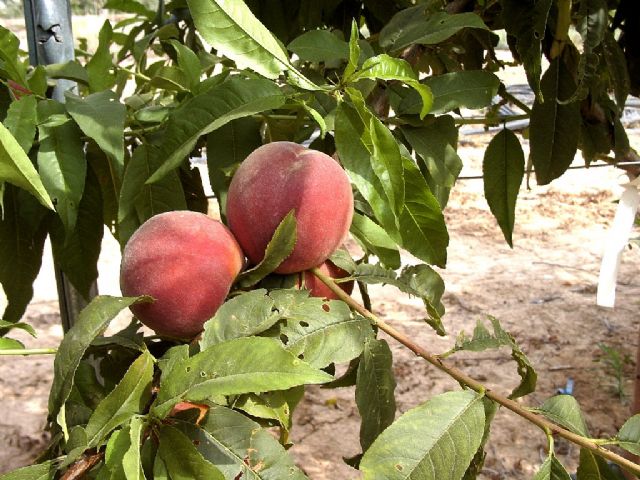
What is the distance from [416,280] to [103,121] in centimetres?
35

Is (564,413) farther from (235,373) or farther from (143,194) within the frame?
(143,194)

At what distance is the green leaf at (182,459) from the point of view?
0.46 meters

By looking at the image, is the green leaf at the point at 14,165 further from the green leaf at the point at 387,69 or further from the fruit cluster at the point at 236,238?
the green leaf at the point at 387,69

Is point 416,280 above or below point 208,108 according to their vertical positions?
below

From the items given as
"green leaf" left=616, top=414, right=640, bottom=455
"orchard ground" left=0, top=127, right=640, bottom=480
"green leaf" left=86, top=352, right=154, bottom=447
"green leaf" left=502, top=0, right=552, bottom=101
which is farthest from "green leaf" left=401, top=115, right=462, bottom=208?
"orchard ground" left=0, top=127, right=640, bottom=480

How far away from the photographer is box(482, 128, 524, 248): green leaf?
941 millimetres

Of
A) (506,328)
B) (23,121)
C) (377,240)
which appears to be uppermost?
(23,121)

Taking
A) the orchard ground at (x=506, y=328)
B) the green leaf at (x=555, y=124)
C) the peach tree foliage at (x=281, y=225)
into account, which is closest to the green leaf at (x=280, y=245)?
the peach tree foliage at (x=281, y=225)

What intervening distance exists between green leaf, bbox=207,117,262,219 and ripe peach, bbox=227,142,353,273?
102 millimetres

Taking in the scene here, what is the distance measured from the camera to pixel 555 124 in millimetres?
944

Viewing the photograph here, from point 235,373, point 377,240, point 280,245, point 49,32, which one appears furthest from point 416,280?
point 49,32

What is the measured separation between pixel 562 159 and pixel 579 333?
2465 millimetres

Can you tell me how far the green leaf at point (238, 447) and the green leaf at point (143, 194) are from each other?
286mm

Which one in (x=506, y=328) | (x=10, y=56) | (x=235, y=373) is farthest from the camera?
(x=506, y=328)
